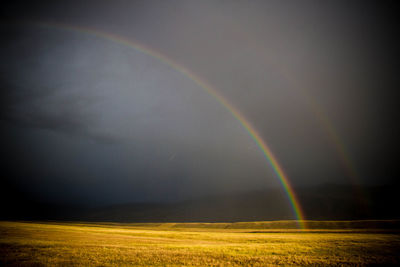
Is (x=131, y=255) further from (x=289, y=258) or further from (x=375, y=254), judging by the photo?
(x=375, y=254)

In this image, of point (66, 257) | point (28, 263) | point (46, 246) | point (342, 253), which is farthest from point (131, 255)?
point (342, 253)

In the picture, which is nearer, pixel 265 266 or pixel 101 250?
pixel 265 266

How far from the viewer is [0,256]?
19234 millimetres

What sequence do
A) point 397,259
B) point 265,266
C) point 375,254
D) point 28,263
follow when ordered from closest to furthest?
point 28,263
point 265,266
point 397,259
point 375,254

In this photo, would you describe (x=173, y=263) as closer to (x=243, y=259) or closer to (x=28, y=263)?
(x=243, y=259)

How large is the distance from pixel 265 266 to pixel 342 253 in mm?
11945

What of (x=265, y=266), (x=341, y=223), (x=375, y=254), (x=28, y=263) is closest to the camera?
(x=28, y=263)

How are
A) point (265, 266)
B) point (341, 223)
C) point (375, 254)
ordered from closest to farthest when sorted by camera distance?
point (265, 266) → point (375, 254) → point (341, 223)

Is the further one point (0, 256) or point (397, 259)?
point (397, 259)

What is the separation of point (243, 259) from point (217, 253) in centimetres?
363

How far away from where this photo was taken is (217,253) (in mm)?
23422

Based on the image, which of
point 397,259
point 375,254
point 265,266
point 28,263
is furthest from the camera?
point 375,254

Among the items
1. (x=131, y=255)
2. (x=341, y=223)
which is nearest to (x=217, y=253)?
(x=131, y=255)

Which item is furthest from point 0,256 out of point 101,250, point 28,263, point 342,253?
point 342,253
